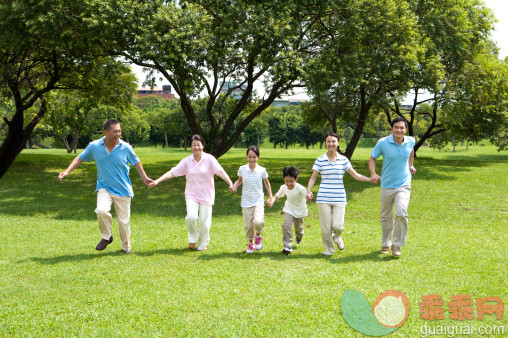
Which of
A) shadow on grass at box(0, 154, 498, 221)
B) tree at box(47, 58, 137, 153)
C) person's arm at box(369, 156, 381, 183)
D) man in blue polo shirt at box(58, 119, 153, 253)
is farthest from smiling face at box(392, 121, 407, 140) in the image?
tree at box(47, 58, 137, 153)

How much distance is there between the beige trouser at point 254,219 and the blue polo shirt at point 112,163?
6.97 feet

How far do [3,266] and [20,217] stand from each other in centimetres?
580

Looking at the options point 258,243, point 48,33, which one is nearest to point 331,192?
point 258,243

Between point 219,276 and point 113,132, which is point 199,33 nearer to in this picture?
point 113,132

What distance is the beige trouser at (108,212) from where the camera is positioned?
6633mm

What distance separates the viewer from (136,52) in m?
13.9

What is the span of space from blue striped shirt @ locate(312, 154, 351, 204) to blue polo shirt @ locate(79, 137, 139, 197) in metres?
3.20

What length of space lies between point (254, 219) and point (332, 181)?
58.9 inches

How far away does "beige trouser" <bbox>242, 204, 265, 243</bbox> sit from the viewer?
6844mm

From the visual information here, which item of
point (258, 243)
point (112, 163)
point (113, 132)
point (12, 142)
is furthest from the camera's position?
point (12, 142)

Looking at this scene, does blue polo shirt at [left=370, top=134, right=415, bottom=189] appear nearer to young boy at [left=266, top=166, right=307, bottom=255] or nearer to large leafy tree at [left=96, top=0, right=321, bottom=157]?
young boy at [left=266, top=166, right=307, bottom=255]

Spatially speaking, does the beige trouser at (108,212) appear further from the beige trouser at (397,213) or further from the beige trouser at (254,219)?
the beige trouser at (397,213)

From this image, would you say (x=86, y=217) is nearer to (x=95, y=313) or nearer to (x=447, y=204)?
(x=95, y=313)

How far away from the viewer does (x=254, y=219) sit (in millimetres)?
6863
